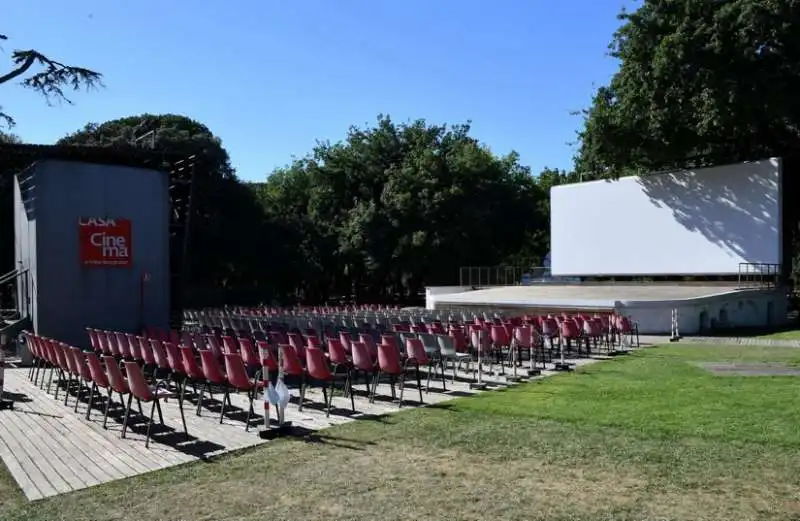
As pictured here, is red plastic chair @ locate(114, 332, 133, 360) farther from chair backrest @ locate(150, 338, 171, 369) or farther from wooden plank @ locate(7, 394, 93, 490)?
wooden plank @ locate(7, 394, 93, 490)

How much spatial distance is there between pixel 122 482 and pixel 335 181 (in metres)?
39.6

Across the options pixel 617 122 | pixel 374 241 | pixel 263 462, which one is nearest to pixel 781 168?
pixel 617 122

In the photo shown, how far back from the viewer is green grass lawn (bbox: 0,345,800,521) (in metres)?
4.74

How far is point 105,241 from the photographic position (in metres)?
15.6

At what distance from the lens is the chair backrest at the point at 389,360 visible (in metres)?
9.00

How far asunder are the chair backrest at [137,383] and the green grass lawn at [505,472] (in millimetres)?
1305

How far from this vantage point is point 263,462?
610cm

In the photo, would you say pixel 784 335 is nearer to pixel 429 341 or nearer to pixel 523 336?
pixel 523 336

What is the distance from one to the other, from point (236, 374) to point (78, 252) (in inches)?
357

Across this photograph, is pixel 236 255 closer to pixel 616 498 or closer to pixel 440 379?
pixel 440 379

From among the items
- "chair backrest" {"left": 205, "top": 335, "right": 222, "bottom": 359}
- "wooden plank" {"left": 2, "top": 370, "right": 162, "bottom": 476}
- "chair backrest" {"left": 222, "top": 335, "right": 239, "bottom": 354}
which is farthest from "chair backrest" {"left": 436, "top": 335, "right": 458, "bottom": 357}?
"wooden plank" {"left": 2, "top": 370, "right": 162, "bottom": 476}

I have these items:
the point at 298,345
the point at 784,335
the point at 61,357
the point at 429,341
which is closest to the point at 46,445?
the point at 61,357

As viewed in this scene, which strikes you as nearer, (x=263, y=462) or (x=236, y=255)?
(x=263, y=462)

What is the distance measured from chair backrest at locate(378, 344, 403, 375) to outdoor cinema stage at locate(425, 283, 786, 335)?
13.7 m
